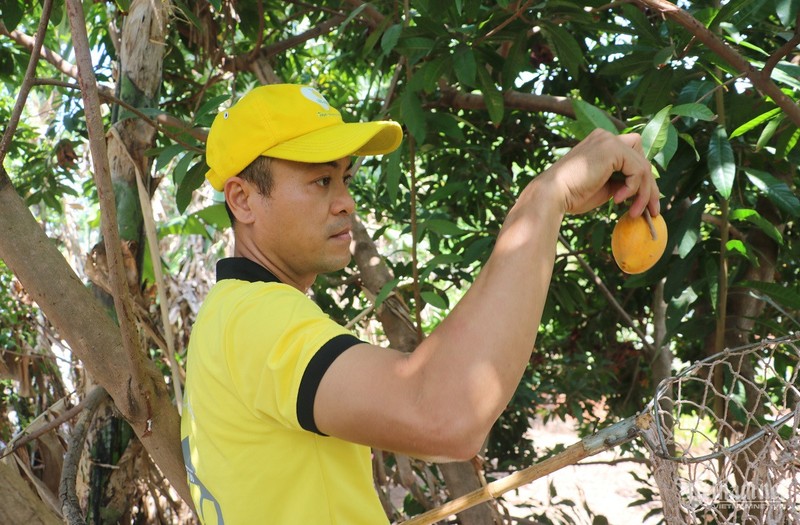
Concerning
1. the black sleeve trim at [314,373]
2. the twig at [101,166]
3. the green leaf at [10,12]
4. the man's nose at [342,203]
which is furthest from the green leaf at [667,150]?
the green leaf at [10,12]

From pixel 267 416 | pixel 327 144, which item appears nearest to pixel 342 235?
pixel 327 144

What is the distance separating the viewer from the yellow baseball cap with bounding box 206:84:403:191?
1.35 metres

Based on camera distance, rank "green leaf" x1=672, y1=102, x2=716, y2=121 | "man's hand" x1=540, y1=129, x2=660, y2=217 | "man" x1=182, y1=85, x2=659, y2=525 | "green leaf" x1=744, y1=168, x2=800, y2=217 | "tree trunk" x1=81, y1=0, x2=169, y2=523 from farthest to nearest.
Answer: "tree trunk" x1=81, y1=0, x2=169, y2=523 → "green leaf" x1=744, y1=168, x2=800, y2=217 → "green leaf" x1=672, y1=102, x2=716, y2=121 → "man's hand" x1=540, y1=129, x2=660, y2=217 → "man" x1=182, y1=85, x2=659, y2=525

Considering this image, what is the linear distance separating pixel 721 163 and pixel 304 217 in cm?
119

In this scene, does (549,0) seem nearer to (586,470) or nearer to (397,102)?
(397,102)

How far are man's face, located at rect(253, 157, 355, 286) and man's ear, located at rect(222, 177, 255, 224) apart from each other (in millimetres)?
29

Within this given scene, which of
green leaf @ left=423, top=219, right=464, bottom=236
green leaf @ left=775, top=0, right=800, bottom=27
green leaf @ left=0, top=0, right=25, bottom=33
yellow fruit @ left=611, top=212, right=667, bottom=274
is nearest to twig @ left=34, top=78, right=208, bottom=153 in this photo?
green leaf @ left=0, top=0, right=25, bottom=33

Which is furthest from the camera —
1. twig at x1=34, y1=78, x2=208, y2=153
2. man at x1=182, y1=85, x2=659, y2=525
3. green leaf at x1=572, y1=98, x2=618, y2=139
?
twig at x1=34, y1=78, x2=208, y2=153

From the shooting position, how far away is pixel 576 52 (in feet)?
7.79

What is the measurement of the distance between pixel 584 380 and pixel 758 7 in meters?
1.89

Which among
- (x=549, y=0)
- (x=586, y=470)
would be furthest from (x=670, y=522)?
(x=586, y=470)

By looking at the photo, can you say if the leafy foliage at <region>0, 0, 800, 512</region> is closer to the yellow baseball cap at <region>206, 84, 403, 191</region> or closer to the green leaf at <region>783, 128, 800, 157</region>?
the green leaf at <region>783, 128, 800, 157</region>

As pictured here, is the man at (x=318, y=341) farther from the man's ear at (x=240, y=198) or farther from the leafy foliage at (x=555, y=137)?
the leafy foliage at (x=555, y=137)

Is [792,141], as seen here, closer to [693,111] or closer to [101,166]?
[693,111]
